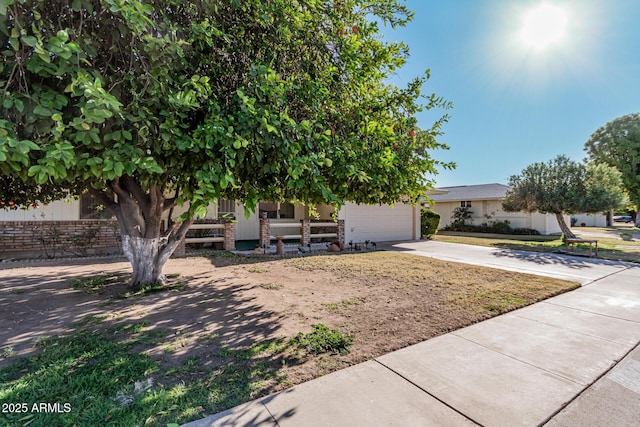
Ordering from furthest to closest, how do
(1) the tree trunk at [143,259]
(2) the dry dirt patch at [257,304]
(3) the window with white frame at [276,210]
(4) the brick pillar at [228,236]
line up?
1. (3) the window with white frame at [276,210]
2. (4) the brick pillar at [228,236]
3. (1) the tree trunk at [143,259]
4. (2) the dry dirt patch at [257,304]

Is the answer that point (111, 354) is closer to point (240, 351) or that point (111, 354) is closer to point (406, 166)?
point (240, 351)

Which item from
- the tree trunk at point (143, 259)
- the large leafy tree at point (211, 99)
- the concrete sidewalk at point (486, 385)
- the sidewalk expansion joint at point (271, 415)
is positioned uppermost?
the large leafy tree at point (211, 99)

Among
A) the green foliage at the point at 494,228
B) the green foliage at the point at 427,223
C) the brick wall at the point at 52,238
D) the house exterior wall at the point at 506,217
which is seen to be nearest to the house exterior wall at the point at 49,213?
the brick wall at the point at 52,238

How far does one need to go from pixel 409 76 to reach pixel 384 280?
435 centimetres

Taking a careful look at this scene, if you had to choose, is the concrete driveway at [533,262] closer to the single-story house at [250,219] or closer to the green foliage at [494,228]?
the single-story house at [250,219]

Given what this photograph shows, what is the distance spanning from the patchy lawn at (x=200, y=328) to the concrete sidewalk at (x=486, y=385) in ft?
0.90

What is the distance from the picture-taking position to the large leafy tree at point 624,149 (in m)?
27.0

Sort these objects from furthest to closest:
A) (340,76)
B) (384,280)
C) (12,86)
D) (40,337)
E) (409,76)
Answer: (384,280), (409,76), (340,76), (40,337), (12,86)

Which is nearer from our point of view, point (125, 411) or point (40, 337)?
point (125, 411)

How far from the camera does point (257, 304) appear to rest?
5.07 metres

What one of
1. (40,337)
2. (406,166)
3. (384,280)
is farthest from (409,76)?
(40,337)

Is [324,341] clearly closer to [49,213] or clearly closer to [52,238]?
[52,238]

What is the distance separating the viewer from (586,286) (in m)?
6.35

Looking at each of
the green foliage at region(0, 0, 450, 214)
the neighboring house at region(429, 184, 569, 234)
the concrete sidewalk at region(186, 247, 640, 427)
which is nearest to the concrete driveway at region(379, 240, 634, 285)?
the concrete sidewalk at region(186, 247, 640, 427)
